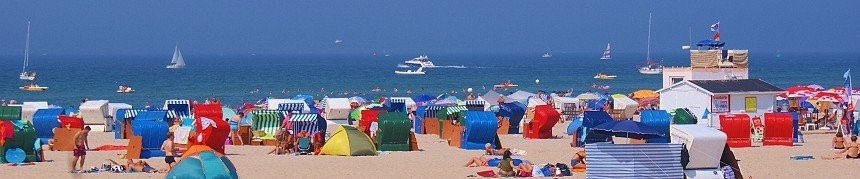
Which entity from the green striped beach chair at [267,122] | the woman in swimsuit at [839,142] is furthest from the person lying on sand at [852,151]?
the green striped beach chair at [267,122]

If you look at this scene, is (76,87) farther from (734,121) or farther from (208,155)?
(208,155)

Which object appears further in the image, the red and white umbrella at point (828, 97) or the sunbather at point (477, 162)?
the red and white umbrella at point (828, 97)

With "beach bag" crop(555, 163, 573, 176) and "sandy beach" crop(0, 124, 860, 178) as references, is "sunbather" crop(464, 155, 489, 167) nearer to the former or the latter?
"sandy beach" crop(0, 124, 860, 178)

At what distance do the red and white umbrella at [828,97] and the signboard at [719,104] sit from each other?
344 centimetres

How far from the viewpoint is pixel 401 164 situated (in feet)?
66.5

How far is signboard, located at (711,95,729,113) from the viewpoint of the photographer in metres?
29.4

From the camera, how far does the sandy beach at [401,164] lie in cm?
1841

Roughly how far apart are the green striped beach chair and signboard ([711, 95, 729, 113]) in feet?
32.1

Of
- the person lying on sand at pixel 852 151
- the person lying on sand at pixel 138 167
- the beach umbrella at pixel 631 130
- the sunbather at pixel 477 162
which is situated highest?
the beach umbrella at pixel 631 130

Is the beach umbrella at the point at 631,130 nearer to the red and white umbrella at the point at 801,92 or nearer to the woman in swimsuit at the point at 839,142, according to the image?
the woman in swimsuit at the point at 839,142

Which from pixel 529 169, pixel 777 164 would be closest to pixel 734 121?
pixel 777 164

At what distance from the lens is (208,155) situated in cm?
1222

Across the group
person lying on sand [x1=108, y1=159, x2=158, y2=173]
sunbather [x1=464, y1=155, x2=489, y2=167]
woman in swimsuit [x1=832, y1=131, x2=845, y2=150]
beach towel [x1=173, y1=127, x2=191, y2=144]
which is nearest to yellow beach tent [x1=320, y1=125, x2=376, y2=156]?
beach towel [x1=173, y1=127, x2=191, y2=144]

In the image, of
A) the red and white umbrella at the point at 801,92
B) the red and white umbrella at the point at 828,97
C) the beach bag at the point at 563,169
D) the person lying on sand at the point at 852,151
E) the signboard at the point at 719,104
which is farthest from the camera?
the red and white umbrella at the point at 801,92
